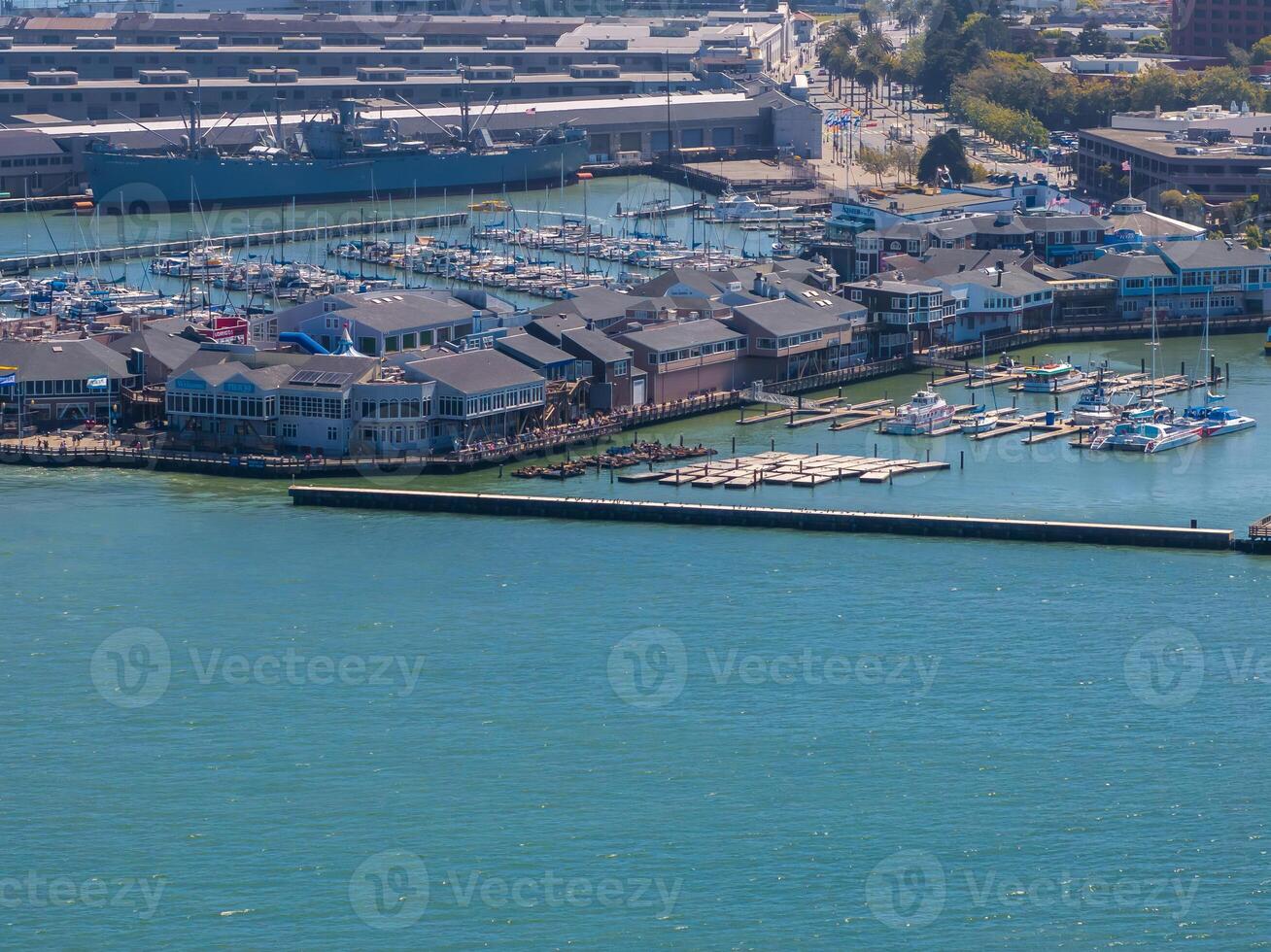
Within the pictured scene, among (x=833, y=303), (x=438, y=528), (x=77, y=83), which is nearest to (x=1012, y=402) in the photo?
(x=833, y=303)

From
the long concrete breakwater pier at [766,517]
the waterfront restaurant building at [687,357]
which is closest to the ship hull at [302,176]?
the waterfront restaurant building at [687,357]

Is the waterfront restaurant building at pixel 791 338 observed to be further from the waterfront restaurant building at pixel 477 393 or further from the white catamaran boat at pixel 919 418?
the waterfront restaurant building at pixel 477 393

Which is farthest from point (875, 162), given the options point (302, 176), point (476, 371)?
point (476, 371)

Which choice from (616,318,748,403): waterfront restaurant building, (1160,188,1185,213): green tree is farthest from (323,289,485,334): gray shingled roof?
(1160,188,1185,213): green tree

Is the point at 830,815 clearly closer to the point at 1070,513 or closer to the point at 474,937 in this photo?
the point at 474,937

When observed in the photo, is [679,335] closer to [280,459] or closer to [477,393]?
[477,393]

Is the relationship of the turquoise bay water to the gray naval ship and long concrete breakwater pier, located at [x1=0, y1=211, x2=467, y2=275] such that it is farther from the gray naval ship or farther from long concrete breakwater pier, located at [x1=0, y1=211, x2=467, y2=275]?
the gray naval ship
